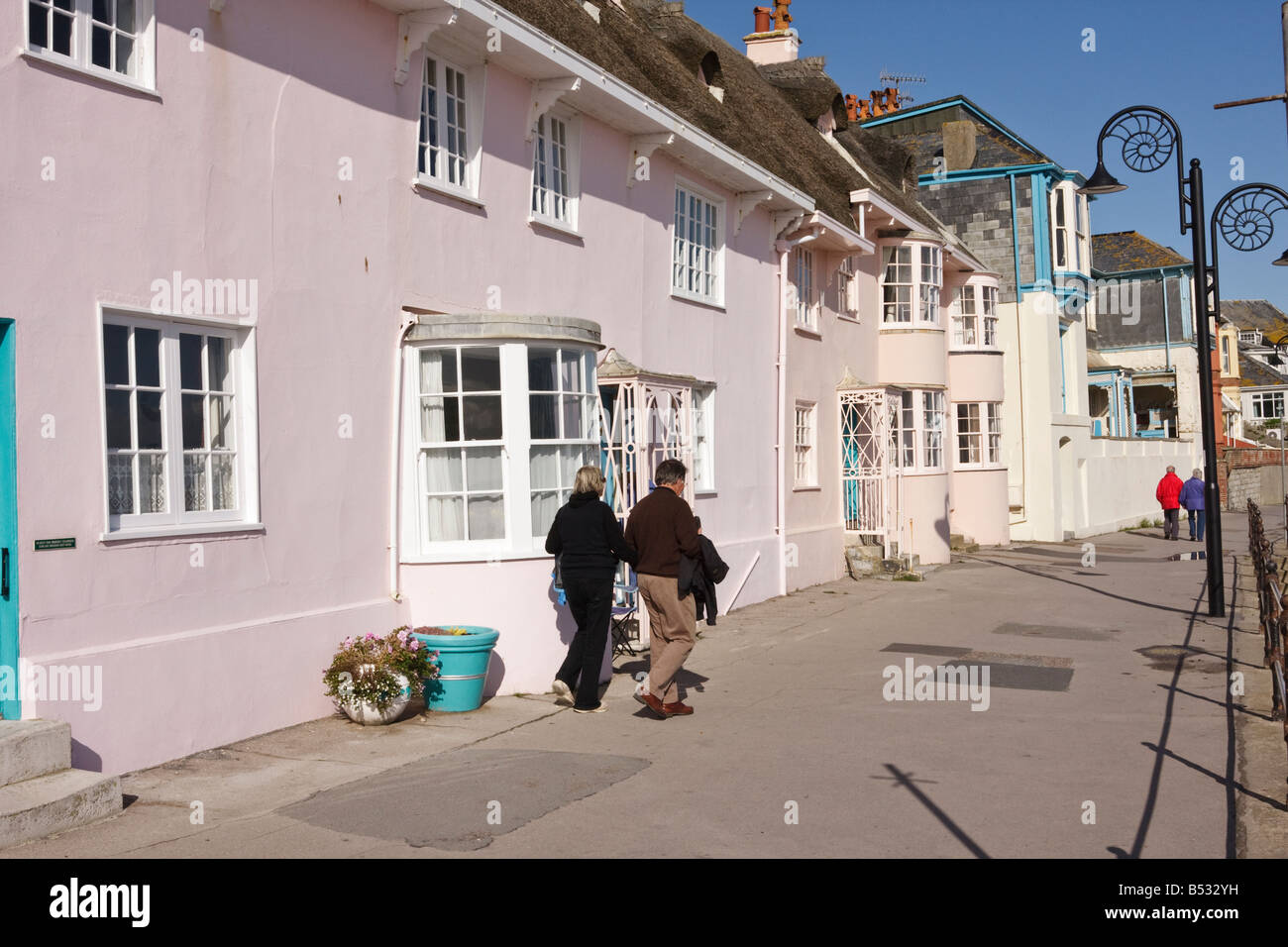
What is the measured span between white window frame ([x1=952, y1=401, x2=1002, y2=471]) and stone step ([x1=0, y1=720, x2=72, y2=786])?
73.5 ft

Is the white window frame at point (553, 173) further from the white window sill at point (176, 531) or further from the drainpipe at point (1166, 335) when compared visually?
the drainpipe at point (1166, 335)

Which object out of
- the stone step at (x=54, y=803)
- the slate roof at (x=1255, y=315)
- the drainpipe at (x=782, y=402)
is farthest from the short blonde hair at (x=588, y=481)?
the slate roof at (x=1255, y=315)

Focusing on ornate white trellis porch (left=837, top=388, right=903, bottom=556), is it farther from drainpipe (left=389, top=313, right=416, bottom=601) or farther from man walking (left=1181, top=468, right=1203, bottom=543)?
drainpipe (left=389, top=313, right=416, bottom=601)

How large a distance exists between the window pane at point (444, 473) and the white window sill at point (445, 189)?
87.4 inches

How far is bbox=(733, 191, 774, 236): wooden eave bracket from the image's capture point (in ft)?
55.0

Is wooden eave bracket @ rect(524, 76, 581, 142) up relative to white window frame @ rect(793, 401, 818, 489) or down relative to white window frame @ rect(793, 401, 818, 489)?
up

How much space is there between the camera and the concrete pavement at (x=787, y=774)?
622 cm

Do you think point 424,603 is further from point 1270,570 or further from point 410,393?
point 1270,570

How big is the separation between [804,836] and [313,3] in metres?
6.95

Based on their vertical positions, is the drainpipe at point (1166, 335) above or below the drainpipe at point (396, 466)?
above

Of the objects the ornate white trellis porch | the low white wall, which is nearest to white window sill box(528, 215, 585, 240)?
the ornate white trellis porch

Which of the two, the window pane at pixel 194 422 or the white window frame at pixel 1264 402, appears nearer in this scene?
the window pane at pixel 194 422

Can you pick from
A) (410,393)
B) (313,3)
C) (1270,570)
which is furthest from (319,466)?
(1270,570)

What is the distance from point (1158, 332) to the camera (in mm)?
47656
